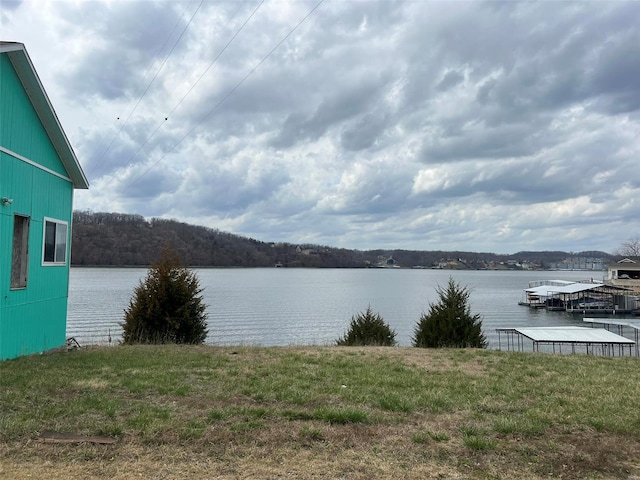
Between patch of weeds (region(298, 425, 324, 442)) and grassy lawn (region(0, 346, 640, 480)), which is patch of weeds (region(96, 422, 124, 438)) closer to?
grassy lawn (region(0, 346, 640, 480))

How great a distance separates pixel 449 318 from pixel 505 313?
45.3 meters

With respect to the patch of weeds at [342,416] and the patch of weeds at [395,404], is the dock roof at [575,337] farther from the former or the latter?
the patch of weeds at [342,416]

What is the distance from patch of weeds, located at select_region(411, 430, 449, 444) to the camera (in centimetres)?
500

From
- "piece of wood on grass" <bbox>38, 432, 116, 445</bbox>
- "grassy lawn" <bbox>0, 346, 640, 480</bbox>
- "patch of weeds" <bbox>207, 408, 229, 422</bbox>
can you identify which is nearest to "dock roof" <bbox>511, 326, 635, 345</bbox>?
"grassy lawn" <bbox>0, 346, 640, 480</bbox>

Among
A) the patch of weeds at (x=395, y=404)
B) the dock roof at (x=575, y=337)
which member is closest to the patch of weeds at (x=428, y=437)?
the patch of weeds at (x=395, y=404)

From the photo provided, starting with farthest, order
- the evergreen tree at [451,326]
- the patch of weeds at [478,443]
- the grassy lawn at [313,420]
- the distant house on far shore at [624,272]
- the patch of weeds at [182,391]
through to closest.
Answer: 1. the distant house on far shore at [624,272]
2. the evergreen tree at [451,326]
3. the patch of weeds at [182,391]
4. the patch of weeds at [478,443]
5. the grassy lawn at [313,420]

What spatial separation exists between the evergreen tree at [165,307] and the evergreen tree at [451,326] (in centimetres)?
765

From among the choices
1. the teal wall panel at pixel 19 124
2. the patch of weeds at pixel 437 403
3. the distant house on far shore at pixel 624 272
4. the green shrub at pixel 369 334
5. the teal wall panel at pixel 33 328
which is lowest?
the green shrub at pixel 369 334

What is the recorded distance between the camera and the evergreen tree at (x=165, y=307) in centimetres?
1591

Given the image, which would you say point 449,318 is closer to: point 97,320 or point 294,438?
point 294,438

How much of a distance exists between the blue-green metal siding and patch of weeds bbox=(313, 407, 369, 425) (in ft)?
22.8

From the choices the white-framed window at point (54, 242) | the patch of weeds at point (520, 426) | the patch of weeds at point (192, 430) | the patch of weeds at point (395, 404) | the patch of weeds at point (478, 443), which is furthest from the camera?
the white-framed window at point (54, 242)

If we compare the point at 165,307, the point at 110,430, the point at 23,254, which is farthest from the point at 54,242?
the point at 110,430

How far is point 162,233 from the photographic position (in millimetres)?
83250
